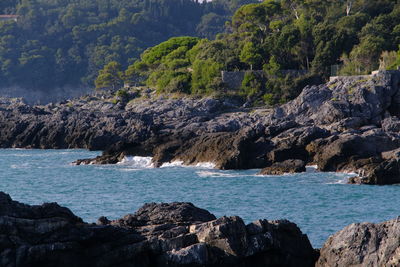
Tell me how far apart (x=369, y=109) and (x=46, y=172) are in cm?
2024

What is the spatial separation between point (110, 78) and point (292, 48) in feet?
148

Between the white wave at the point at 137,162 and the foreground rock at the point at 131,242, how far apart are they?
3065cm

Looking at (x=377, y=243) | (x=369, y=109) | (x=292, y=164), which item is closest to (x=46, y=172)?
(x=292, y=164)

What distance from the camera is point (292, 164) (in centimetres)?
4128

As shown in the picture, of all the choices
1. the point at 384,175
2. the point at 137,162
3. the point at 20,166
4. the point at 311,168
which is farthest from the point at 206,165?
the point at 20,166

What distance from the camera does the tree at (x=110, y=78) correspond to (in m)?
118

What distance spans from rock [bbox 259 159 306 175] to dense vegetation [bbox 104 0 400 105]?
91.2 feet

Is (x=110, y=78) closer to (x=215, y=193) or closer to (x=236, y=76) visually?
(x=236, y=76)

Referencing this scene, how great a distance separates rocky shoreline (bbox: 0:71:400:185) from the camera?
41344 mm

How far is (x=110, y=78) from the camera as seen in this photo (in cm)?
11938

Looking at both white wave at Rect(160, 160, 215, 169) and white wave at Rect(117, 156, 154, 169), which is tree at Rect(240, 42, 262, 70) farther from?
white wave at Rect(160, 160, 215, 169)

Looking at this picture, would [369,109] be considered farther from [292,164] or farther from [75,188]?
[75,188]

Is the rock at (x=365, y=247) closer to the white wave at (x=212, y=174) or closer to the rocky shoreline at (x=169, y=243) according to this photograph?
the rocky shoreline at (x=169, y=243)

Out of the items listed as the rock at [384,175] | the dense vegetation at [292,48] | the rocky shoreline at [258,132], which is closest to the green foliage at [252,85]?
the dense vegetation at [292,48]
